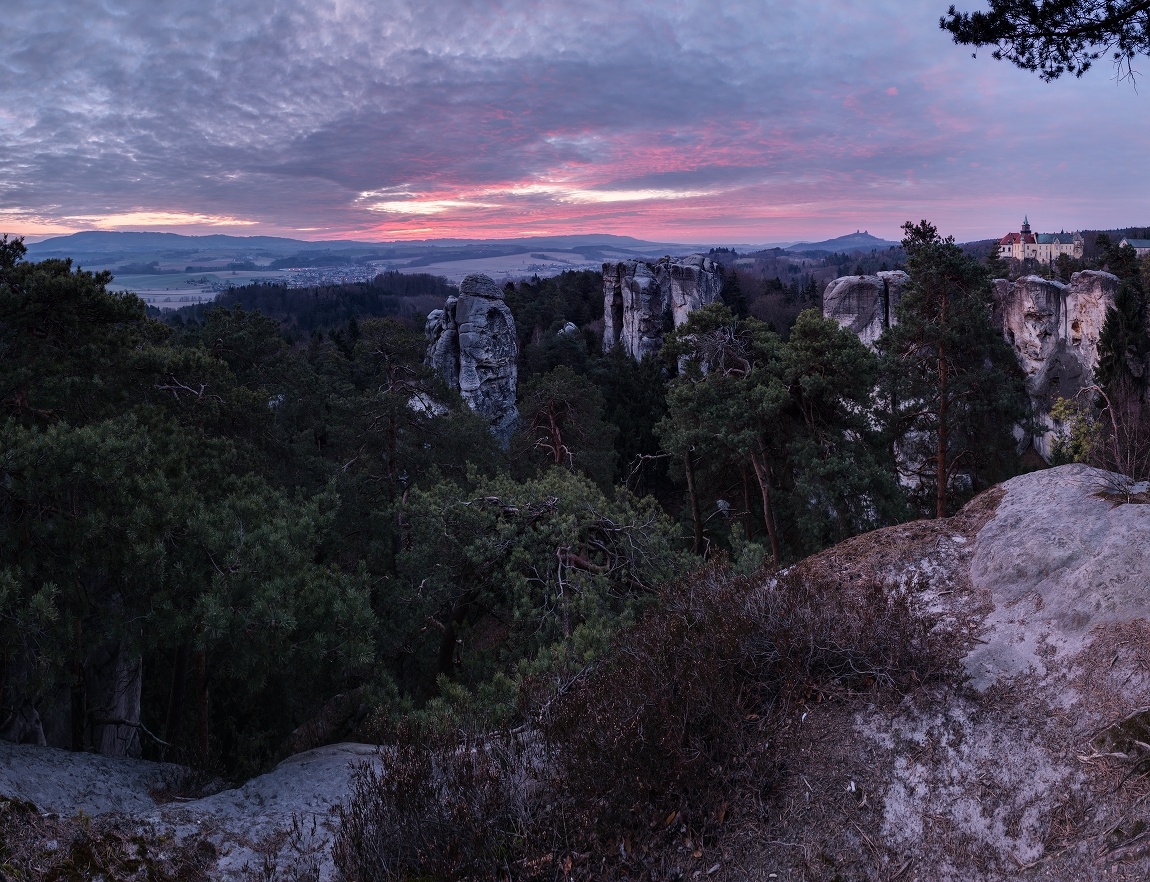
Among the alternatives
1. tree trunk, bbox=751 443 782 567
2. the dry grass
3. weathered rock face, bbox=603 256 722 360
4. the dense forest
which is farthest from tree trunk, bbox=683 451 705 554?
weathered rock face, bbox=603 256 722 360

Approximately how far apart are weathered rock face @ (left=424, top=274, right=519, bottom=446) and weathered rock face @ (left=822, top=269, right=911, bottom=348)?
1685 centimetres

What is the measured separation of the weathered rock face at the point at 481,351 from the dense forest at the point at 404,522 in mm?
14424

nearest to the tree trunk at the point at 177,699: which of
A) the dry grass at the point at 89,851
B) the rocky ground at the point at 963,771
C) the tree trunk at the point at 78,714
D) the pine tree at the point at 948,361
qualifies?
the tree trunk at the point at 78,714

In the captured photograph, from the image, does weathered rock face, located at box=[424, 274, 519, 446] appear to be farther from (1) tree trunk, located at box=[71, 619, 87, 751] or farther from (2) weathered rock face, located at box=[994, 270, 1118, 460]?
(1) tree trunk, located at box=[71, 619, 87, 751]

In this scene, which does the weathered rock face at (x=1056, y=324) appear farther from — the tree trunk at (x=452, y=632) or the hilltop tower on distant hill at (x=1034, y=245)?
the hilltop tower on distant hill at (x=1034, y=245)

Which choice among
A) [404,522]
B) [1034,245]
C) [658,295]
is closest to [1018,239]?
[1034,245]

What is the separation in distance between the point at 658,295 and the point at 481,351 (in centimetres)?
1735

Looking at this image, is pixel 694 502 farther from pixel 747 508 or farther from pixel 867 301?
pixel 867 301

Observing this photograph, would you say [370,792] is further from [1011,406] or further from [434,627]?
[1011,406]

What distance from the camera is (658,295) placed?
50000 mm

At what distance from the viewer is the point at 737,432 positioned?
621 inches

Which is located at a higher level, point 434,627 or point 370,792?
point 370,792

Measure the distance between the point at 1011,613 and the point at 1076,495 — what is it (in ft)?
5.26

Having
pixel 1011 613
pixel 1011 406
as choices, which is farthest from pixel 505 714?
pixel 1011 406
